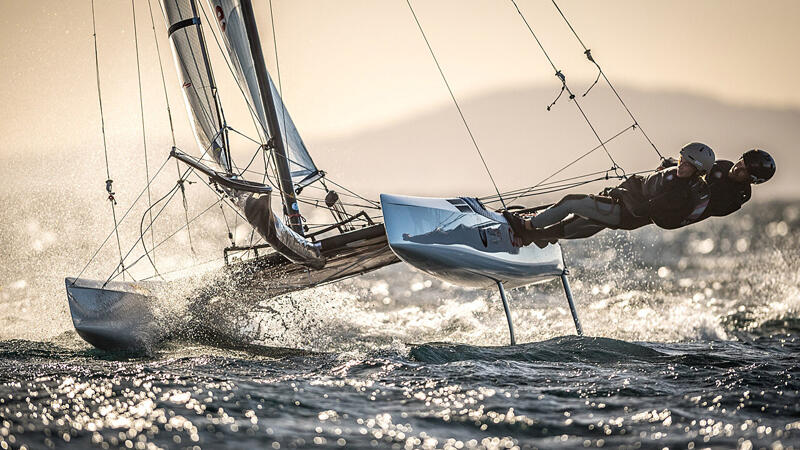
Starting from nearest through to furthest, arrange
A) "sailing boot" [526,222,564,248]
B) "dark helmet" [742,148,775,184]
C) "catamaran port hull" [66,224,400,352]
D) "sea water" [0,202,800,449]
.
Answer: "sea water" [0,202,800,449]
"dark helmet" [742,148,775,184]
"catamaran port hull" [66,224,400,352]
"sailing boot" [526,222,564,248]

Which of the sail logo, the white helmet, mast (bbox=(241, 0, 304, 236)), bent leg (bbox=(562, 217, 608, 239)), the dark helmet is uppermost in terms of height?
the sail logo

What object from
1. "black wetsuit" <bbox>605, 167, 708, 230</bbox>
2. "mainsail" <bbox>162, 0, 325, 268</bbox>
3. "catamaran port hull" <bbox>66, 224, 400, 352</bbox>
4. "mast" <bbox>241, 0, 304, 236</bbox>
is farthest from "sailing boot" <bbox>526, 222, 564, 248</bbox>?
"mast" <bbox>241, 0, 304, 236</bbox>

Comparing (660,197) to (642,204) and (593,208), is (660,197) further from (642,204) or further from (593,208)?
(593,208)

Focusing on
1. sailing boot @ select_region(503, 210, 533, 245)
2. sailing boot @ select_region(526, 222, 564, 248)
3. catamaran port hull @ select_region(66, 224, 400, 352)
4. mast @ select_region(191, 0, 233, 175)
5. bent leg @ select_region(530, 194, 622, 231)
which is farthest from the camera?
mast @ select_region(191, 0, 233, 175)

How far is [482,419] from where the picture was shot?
350cm

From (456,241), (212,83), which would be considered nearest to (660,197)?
(456,241)

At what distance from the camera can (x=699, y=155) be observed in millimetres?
5555

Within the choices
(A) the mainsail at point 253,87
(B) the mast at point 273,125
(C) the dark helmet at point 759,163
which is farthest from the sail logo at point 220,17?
(C) the dark helmet at point 759,163

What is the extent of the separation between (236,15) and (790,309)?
694cm

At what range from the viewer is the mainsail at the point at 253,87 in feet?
22.9

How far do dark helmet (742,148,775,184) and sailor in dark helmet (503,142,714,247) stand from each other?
23cm

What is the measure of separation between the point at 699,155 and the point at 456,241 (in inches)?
71.2

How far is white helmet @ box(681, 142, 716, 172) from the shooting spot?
5.55 m

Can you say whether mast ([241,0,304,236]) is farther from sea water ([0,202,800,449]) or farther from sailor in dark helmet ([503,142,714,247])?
sailor in dark helmet ([503,142,714,247])
